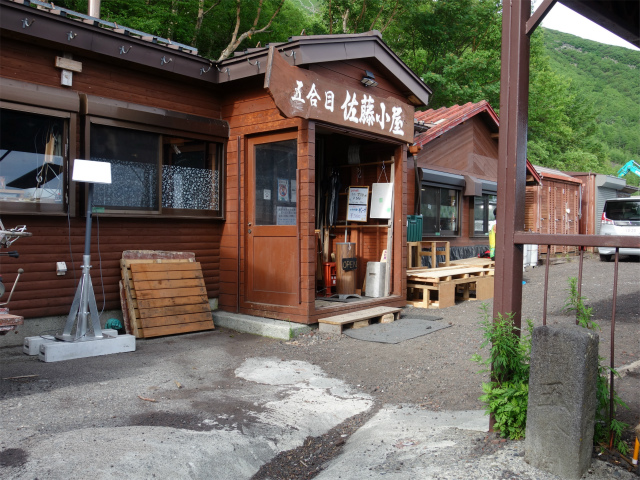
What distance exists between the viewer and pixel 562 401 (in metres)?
2.97

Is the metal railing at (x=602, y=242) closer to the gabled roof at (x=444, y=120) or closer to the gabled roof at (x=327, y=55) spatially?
the gabled roof at (x=327, y=55)

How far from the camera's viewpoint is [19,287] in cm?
644

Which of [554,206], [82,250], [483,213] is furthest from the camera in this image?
[554,206]

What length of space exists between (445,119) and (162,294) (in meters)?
8.80

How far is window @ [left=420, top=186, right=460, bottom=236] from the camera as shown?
12.9 m

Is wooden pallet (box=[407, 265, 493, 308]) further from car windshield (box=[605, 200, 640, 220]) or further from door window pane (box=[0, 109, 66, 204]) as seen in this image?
Answer: car windshield (box=[605, 200, 640, 220])

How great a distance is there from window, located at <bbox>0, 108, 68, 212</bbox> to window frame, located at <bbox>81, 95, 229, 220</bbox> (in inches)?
14.8

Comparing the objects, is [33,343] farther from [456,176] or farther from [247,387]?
[456,176]

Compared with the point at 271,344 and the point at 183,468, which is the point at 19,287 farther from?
the point at 183,468

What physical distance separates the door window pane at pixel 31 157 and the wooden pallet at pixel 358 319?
391 centimetres

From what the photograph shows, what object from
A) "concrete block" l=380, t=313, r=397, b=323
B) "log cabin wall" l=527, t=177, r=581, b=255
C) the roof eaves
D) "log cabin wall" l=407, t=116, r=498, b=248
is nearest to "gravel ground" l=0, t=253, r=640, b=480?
"concrete block" l=380, t=313, r=397, b=323

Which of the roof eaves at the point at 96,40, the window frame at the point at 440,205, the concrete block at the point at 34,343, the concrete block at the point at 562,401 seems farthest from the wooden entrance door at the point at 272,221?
the window frame at the point at 440,205

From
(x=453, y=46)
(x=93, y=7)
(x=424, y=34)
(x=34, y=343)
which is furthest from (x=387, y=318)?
(x=453, y=46)

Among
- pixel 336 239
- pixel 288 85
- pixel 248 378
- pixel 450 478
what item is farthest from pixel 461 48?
pixel 450 478
